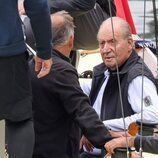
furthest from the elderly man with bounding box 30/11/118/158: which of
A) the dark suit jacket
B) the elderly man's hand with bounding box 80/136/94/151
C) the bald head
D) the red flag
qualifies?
the red flag

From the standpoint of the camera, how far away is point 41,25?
2.40 m

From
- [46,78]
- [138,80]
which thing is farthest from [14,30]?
[138,80]

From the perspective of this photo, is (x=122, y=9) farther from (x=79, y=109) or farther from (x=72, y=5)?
(x=79, y=109)

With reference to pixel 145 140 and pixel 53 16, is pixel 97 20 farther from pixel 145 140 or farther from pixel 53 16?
pixel 145 140

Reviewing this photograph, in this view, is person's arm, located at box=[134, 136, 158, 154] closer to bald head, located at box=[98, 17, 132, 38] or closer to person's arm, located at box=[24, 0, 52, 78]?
person's arm, located at box=[24, 0, 52, 78]

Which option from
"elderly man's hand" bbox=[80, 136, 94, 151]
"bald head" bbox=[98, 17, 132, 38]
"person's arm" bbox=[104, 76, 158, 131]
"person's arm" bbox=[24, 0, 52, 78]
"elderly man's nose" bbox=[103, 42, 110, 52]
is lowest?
"elderly man's hand" bbox=[80, 136, 94, 151]

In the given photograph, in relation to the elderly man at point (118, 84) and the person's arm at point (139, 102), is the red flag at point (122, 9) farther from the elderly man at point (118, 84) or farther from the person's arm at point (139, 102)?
the person's arm at point (139, 102)

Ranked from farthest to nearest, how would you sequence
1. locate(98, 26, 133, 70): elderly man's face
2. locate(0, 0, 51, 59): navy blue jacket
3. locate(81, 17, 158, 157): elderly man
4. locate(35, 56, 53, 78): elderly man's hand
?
1. locate(98, 26, 133, 70): elderly man's face
2. locate(81, 17, 158, 157): elderly man
3. locate(35, 56, 53, 78): elderly man's hand
4. locate(0, 0, 51, 59): navy blue jacket

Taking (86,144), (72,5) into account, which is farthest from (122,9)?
(86,144)

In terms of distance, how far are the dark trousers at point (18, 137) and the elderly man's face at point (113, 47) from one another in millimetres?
888

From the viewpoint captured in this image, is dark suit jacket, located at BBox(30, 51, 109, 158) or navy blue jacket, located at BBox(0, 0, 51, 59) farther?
dark suit jacket, located at BBox(30, 51, 109, 158)

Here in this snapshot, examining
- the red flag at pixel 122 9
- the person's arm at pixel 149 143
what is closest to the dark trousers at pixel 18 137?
the person's arm at pixel 149 143

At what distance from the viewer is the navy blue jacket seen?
2.38m

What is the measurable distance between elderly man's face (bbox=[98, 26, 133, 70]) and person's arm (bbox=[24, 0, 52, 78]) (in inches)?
34.1
